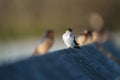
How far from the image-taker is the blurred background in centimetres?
3139

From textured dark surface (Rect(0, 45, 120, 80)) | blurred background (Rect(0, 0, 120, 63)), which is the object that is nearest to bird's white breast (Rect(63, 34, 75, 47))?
textured dark surface (Rect(0, 45, 120, 80))

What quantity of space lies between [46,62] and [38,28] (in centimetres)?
2930

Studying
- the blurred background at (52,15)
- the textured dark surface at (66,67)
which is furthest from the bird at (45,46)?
the blurred background at (52,15)

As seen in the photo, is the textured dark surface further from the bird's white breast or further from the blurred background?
the blurred background

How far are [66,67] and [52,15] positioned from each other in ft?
105

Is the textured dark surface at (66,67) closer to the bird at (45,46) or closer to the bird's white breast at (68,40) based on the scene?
the bird's white breast at (68,40)

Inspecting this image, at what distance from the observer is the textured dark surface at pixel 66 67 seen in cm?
343

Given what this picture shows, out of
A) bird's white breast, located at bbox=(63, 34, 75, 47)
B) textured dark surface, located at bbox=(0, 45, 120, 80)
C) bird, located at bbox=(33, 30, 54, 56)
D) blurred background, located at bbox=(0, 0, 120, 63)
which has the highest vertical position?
blurred background, located at bbox=(0, 0, 120, 63)

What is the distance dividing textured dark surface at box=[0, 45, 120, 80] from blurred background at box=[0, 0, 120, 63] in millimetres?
24570

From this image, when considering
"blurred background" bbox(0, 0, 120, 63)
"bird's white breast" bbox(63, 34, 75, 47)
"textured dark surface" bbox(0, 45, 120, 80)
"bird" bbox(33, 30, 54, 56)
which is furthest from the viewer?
"blurred background" bbox(0, 0, 120, 63)

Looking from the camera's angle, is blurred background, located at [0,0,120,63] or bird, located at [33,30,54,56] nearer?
bird, located at [33,30,54,56]

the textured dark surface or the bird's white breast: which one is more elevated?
the bird's white breast

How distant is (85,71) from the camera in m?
4.10

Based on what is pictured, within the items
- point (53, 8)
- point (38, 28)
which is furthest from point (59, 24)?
point (53, 8)
